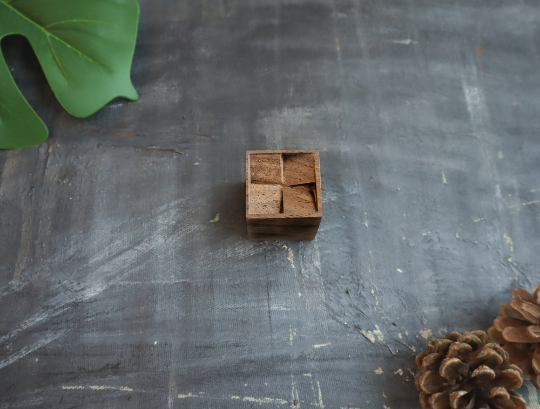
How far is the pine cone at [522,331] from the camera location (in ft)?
2.77

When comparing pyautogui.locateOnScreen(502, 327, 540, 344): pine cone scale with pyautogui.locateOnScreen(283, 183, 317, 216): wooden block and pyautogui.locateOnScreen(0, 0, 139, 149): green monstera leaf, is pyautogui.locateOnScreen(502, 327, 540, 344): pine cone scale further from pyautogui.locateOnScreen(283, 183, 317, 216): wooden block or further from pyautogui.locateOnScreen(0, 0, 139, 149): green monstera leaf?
pyautogui.locateOnScreen(0, 0, 139, 149): green monstera leaf

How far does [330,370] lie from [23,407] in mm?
811

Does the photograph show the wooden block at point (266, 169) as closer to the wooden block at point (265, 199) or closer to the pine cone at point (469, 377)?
the wooden block at point (265, 199)

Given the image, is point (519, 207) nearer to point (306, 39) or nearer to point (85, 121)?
point (306, 39)

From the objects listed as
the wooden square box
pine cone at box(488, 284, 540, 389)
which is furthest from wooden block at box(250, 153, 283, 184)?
pine cone at box(488, 284, 540, 389)

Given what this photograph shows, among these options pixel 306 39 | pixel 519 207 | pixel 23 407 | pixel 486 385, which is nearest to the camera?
pixel 486 385

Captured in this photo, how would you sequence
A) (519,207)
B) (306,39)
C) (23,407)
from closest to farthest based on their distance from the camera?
(23,407) → (519,207) → (306,39)

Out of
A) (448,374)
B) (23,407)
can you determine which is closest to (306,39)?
(448,374)

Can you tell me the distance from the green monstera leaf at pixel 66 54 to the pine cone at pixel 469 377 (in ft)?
3.74

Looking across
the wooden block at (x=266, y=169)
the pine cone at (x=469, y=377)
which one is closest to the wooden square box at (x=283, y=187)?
the wooden block at (x=266, y=169)

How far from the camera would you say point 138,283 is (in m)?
1.01

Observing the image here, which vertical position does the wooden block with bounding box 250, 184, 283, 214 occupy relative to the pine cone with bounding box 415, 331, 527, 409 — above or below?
above

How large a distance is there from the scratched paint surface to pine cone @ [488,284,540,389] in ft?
0.28

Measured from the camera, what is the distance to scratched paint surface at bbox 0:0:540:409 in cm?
96
